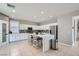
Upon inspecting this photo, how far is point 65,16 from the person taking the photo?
15.7ft

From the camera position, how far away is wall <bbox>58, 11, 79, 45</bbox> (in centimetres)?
464

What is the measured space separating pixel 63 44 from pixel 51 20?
178cm

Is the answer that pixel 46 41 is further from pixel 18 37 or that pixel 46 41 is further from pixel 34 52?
pixel 18 37

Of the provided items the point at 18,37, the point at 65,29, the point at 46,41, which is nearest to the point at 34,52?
the point at 46,41

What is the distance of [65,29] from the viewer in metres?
4.82

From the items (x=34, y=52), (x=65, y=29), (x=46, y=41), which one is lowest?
(x=34, y=52)

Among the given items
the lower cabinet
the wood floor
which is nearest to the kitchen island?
the wood floor

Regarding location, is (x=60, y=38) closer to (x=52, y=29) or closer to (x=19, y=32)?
(x=52, y=29)

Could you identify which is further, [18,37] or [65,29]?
[18,37]

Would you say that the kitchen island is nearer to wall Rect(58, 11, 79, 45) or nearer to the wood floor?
the wood floor

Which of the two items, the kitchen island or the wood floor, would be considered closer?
the wood floor

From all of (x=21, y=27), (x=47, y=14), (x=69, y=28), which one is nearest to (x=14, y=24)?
(x=21, y=27)

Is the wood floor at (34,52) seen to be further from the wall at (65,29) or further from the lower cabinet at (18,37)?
the lower cabinet at (18,37)

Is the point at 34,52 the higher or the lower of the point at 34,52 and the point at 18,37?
the lower
